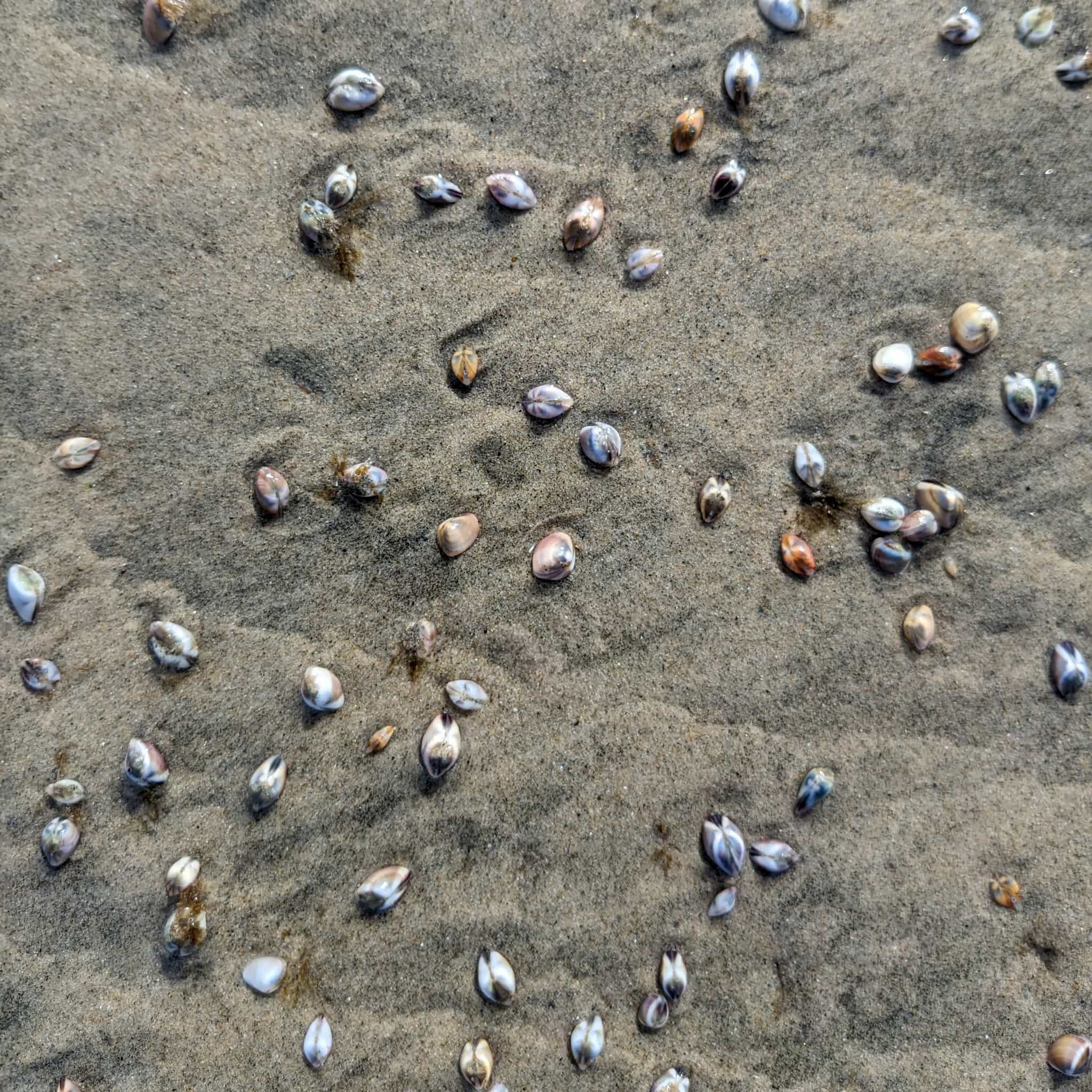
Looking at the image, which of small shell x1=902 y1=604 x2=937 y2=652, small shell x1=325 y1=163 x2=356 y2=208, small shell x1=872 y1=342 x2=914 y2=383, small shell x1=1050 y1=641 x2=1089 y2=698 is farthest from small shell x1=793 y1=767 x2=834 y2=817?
small shell x1=325 y1=163 x2=356 y2=208

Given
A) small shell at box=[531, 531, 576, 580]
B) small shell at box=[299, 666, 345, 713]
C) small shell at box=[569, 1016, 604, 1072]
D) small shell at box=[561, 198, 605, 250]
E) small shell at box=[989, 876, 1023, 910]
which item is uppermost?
small shell at box=[561, 198, 605, 250]

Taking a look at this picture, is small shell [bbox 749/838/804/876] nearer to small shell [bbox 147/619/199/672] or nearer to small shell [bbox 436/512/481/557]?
small shell [bbox 436/512/481/557]

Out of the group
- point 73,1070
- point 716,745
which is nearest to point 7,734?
point 73,1070

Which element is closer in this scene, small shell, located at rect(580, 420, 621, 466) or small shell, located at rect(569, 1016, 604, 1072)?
small shell, located at rect(569, 1016, 604, 1072)

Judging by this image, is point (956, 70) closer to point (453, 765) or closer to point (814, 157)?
point (814, 157)

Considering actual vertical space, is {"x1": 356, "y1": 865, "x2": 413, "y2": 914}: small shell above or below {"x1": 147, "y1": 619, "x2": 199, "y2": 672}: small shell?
below

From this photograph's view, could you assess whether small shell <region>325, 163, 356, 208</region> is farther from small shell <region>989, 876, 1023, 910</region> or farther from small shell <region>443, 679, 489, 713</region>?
small shell <region>989, 876, 1023, 910</region>

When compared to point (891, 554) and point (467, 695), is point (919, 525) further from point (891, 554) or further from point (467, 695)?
point (467, 695)
